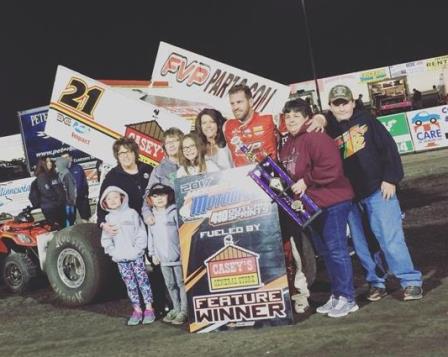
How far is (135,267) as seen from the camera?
198 inches

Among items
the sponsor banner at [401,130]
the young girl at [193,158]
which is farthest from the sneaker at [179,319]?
the sponsor banner at [401,130]

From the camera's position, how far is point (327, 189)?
4.39m

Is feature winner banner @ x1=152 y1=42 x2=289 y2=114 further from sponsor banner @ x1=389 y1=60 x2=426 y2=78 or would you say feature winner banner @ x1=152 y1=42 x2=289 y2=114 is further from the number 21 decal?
sponsor banner @ x1=389 y1=60 x2=426 y2=78

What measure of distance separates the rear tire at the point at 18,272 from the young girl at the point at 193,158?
3363 millimetres

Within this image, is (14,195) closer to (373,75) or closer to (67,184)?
(67,184)

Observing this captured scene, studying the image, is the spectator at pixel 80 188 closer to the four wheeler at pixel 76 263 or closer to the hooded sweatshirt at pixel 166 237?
the four wheeler at pixel 76 263

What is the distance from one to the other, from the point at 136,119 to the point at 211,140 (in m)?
1.35

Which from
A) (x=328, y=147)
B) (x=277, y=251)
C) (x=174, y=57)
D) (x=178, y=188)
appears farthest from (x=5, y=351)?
(x=174, y=57)

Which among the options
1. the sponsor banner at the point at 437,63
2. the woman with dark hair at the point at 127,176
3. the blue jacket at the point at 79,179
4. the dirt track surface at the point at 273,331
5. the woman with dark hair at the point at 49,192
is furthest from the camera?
the sponsor banner at the point at 437,63

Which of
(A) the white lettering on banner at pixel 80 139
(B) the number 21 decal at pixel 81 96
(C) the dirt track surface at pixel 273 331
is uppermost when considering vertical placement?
(B) the number 21 decal at pixel 81 96

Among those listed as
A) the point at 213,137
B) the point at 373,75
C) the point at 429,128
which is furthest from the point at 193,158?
the point at 373,75

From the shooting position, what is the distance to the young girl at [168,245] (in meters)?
4.84

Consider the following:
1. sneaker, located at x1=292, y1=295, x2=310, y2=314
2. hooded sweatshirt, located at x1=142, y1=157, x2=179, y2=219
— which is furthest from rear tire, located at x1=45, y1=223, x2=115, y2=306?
sneaker, located at x1=292, y1=295, x2=310, y2=314

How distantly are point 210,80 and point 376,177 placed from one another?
2929mm
